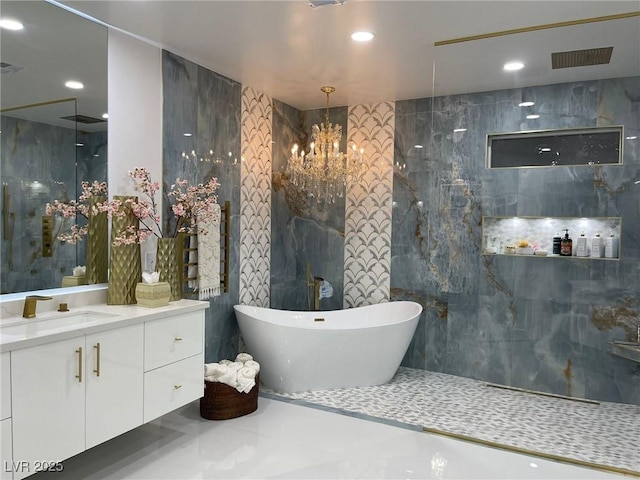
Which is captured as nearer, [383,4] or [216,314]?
[383,4]

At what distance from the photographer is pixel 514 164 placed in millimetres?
3639

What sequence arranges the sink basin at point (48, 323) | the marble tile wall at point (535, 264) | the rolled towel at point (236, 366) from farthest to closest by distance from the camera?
the rolled towel at point (236, 366), the marble tile wall at point (535, 264), the sink basin at point (48, 323)

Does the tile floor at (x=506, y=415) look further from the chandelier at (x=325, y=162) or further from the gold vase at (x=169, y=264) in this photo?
the chandelier at (x=325, y=162)

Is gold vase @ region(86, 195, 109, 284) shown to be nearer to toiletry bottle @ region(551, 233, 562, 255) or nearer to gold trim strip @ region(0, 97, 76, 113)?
gold trim strip @ region(0, 97, 76, 113)

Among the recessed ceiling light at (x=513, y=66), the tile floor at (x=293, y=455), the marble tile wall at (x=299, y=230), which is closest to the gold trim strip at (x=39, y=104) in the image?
the tile floor at (x=293, y=455)

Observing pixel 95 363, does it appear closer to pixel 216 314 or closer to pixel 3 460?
pixel 3 460

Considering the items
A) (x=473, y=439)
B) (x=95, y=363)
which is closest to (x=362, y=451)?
(x=473, y=439)

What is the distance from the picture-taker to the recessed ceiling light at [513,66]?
3455mm

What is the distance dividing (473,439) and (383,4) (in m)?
2.80

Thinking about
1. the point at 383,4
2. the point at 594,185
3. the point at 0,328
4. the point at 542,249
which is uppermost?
the point at 383,4

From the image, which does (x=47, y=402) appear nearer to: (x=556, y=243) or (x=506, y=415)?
(x=506, y=415)

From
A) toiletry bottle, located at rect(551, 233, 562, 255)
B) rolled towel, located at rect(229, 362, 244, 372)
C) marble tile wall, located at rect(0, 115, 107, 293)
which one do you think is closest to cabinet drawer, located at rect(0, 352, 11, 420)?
marble tile wall, located at rect(0, 115, 107, 293)

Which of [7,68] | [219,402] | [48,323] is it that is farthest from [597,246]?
[7,68]

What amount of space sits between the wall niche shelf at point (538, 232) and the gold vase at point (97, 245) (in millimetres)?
2739
